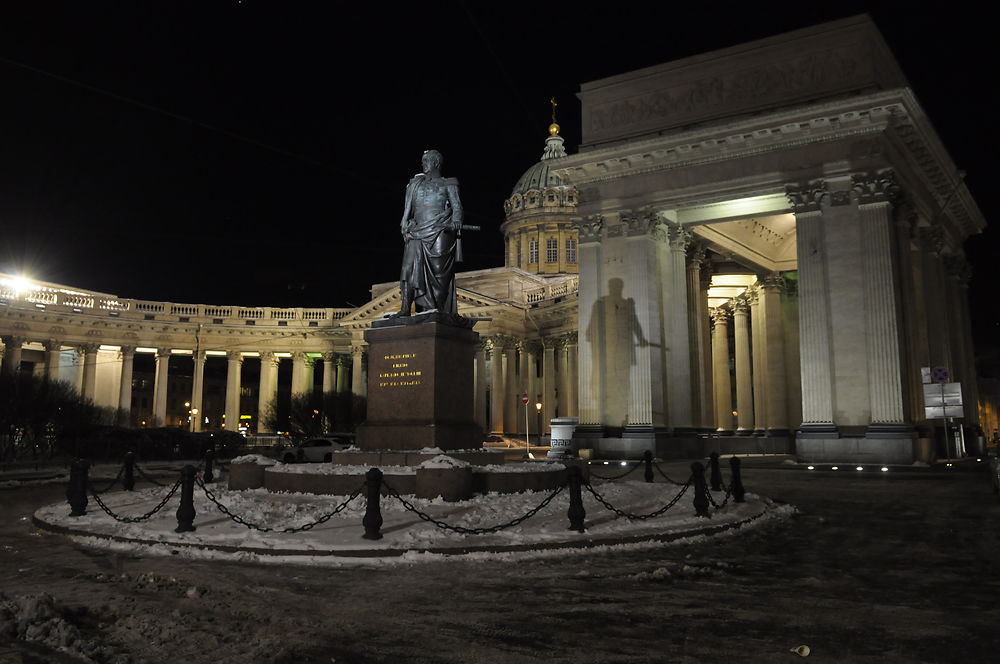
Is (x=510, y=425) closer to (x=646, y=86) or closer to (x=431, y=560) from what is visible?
(x=646, y=86)

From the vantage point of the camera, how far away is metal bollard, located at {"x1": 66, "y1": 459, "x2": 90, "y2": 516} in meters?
12.8

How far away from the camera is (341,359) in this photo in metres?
→ 72.2

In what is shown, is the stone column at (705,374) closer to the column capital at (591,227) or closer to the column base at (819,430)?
the column capital at (591,227)

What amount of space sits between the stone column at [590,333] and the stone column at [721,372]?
12370 mm

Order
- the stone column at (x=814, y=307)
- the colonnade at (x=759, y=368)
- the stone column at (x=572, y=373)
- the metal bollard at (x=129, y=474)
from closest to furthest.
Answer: the metal bollard at (x=129, y=474)
the stone column at (x=814, y=307)
the colonnade at (x=759, y=368)
the stone column at (x=572, y=373)

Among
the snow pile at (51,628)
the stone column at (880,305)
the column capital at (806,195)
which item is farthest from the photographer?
the column capital at (806,195)

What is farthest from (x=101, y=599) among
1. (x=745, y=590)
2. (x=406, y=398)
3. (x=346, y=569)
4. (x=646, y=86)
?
(x=646, y=86)

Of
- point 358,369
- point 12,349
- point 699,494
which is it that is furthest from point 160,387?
point 699,494

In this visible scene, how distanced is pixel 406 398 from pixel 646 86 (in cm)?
2390

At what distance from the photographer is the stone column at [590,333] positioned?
3309 centimetres

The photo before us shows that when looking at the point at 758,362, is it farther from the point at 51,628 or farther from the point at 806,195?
the point at 51,628

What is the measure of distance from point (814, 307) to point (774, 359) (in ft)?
40.1

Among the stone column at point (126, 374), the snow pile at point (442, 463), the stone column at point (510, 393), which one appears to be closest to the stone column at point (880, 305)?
the snow pile at point (442, 463)

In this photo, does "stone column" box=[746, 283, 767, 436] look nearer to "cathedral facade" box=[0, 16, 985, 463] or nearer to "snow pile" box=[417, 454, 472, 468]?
"cathedral facade" box=[0, 16, 985, 463]
